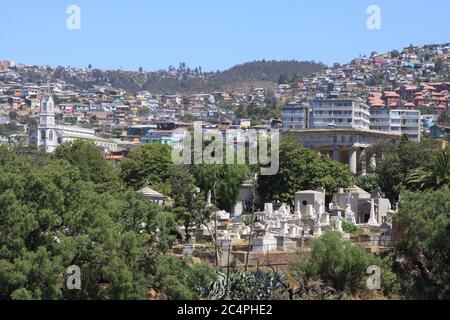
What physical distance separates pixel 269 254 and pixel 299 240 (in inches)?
98.8

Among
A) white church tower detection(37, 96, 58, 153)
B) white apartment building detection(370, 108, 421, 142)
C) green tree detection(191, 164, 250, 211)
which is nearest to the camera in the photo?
green tree detection(191, 164, 250, 211)

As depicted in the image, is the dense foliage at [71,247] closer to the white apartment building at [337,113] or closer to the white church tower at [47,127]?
the white apartment building at [337,113]

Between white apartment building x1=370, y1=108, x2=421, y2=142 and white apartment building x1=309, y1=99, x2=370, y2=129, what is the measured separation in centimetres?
665

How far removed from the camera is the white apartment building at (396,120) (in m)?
112

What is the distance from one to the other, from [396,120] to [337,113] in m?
11.6

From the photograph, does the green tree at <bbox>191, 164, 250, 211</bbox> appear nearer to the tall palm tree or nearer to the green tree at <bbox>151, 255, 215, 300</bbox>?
the tall palm tree

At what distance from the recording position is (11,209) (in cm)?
2895

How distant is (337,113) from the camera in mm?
103875

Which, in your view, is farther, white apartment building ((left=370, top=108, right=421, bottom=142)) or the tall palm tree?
white apartment building ((left=370, top=108, right=421, bottom=142))

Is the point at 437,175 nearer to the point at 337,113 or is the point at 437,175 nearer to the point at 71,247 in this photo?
the point at 71,247

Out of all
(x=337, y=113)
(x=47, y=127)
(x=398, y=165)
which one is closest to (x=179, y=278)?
(x=398, y=165)

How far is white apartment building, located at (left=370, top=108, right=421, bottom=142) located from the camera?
368ft

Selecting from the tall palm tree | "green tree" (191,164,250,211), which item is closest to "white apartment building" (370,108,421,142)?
"green tree" (191,164,250,211)
